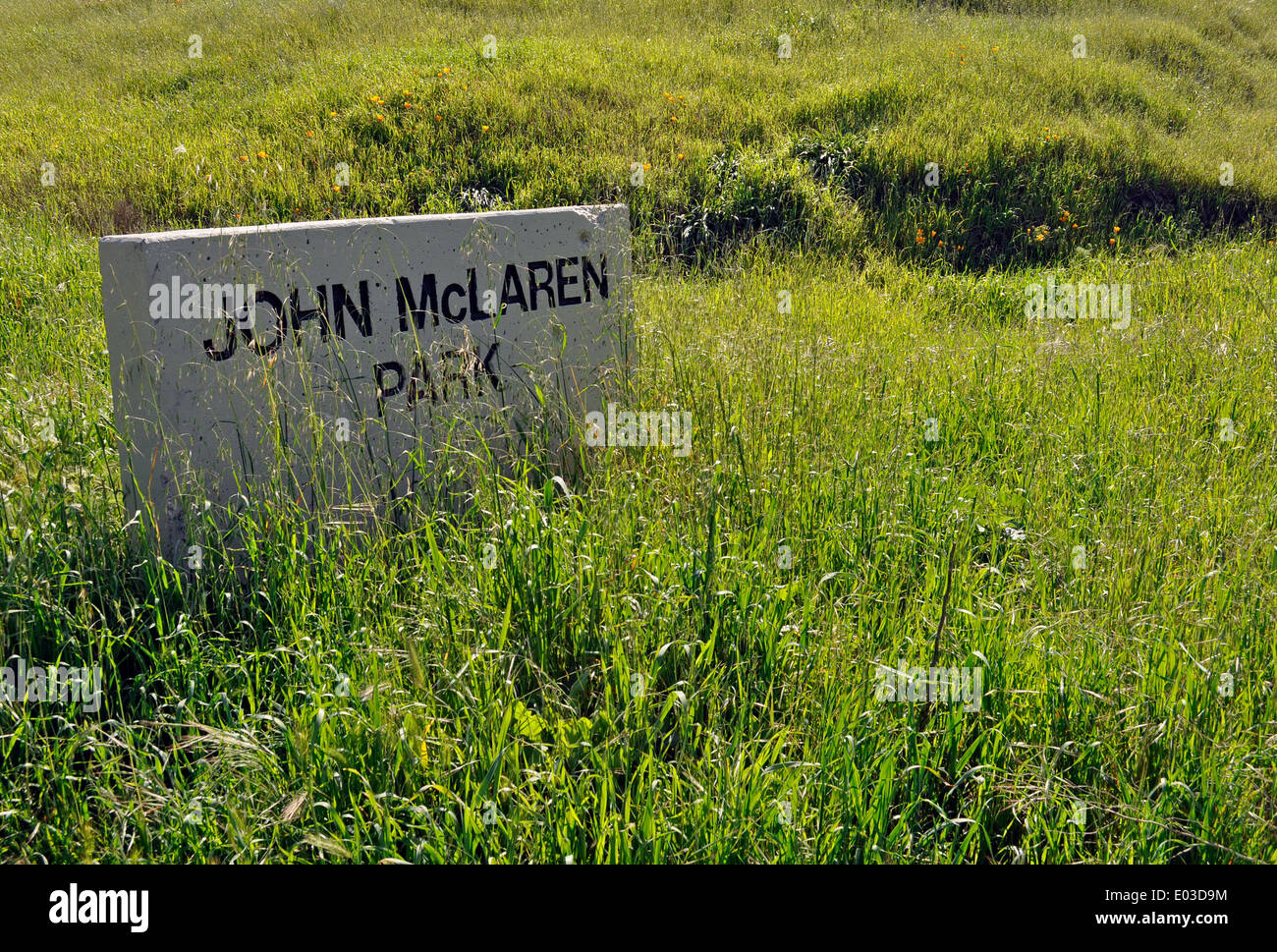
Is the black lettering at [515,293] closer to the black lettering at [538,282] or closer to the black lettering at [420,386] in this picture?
the black lettering at [538,282]

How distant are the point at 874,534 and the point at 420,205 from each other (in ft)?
20.7

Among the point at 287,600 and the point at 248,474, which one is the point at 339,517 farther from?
the point at 287,600

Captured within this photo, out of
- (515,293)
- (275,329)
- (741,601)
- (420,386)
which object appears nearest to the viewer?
(741,601)

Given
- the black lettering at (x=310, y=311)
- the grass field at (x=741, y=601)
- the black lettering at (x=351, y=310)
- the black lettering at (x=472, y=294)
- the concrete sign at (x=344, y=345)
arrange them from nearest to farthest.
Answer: the grass field at (x=741, y=601) → the concrete sign at (x=344, y=345) → the black lettering at (x=310, y=311) → the black lettering at (x=351, y=310) → the black lettering at (x=472, y=294)

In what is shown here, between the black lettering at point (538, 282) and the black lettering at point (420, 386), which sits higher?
the black lettering at point (538, 282)

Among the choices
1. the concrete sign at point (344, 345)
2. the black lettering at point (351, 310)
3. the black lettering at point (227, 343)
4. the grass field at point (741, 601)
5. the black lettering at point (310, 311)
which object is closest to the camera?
the grass field at point (741, 601)

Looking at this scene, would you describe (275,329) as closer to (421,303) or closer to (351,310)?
(351,310)

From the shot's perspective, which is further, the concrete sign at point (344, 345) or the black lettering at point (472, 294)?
the black lettering at point (472, 294)

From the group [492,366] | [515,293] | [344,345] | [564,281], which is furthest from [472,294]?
[344,345]

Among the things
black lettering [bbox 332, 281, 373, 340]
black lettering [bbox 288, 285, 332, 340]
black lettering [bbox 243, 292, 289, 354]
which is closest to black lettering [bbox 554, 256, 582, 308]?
black lettering [bbox 332, 281, 373, 340]

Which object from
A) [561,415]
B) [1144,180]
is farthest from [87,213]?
[1144,180]

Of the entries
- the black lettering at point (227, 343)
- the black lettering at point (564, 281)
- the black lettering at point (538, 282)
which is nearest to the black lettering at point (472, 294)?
the black lettering at point (538, 282)

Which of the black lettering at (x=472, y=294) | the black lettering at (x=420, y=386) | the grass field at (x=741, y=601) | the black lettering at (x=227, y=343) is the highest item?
the black lettering at (x=472, y=294)

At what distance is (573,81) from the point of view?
10.0 meters
